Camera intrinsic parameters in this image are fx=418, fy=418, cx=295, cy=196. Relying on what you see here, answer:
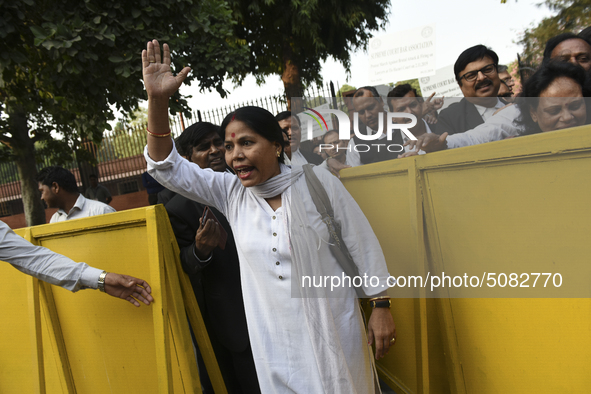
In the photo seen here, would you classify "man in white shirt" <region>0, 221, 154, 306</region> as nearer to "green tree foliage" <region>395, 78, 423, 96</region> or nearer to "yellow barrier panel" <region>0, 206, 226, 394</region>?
"yellow barrier panel" <region>0, 206, 226, 394</region>

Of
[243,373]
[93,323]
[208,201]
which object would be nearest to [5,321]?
[93,323]

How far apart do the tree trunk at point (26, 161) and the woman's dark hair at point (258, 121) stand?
351 inches

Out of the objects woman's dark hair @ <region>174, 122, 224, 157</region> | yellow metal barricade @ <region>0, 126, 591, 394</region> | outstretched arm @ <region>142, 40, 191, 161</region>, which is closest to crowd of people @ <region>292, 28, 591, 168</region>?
yellow metal barricade @ <region>0, 126, 591, 394</region>

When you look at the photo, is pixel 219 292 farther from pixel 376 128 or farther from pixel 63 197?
pixel 63 197

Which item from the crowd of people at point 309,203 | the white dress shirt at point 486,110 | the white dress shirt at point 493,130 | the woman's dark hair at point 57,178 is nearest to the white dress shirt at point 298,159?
the crowd of people at point 309,203

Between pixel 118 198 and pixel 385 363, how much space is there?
10.9 metres

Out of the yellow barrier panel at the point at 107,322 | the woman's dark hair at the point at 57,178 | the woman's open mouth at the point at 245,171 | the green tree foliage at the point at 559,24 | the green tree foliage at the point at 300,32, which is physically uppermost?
the green tree foliage at the point at 300,32

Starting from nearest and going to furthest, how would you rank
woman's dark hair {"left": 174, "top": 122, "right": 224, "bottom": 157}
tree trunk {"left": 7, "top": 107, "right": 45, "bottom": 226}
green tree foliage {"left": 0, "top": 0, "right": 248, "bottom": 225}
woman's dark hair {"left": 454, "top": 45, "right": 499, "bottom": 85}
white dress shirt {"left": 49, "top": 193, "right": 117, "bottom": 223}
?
woman's dark hair {"left": 454, "top": 45, "right": 499, "bottom": 85}, woman's dark hair {"left": 174, "top": 122, "right": 224, "bottom": 157}, white dress shirt {"left": 49, "top": 193, "right": 117, "bottom": 223}, green tree foliage {"left": 0, "top": 0, "right": 248, "bottom": 225}, tree trunk {"left": 7, "top": 107, "right": 45, "bottom": 226}

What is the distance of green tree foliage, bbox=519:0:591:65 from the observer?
2225mm

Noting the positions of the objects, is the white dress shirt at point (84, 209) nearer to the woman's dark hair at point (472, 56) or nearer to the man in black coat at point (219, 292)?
the man in black coat at point (219, 292)

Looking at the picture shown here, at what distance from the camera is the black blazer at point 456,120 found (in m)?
1.89

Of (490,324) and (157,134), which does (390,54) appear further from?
(490,324)

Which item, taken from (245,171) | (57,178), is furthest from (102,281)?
(57,178)

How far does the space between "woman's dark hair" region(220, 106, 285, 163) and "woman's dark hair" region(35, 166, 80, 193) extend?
86.5 inches
